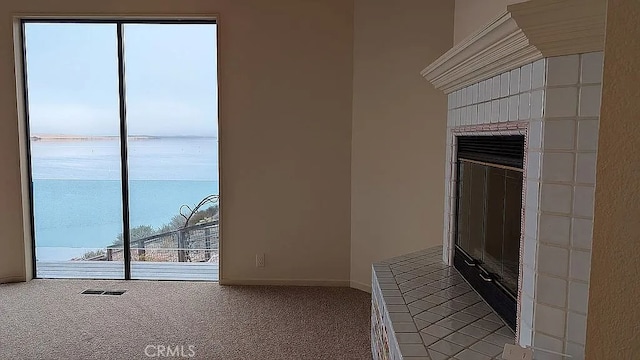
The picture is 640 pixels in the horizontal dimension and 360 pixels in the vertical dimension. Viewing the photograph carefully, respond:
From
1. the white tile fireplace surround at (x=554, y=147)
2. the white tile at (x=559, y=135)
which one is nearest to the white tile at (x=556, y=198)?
the white tile fireplace surround at (x=554, y=147)

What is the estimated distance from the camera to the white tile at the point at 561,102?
1474mm

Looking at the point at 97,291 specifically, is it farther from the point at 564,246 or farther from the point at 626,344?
the point at 626,344

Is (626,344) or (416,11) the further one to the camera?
(416,11)

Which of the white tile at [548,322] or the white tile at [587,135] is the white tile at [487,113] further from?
the white tile at [548,322]

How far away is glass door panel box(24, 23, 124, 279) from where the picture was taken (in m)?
4.17

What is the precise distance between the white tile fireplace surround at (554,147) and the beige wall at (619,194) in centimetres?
77

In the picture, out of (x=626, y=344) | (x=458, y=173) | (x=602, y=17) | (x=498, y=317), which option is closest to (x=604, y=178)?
(x=626, y=344)

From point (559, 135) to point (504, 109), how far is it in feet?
1.38

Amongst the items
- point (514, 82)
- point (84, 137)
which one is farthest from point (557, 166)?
point (84, 137)

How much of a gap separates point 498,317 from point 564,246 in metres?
0.64

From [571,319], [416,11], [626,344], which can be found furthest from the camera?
[416,11]

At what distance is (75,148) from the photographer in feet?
14.0

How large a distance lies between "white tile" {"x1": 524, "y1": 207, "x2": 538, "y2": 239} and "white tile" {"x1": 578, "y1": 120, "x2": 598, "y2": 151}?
0.92 feet

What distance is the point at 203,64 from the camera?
13.6 ft
